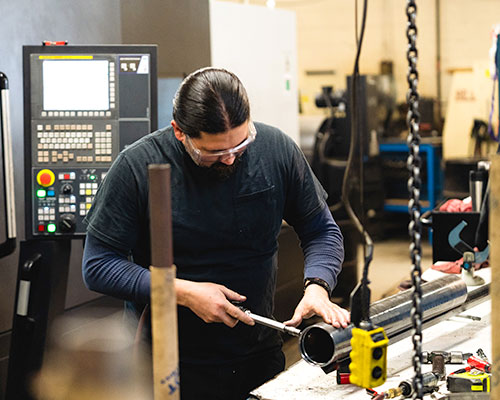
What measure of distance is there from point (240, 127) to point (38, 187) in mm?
823

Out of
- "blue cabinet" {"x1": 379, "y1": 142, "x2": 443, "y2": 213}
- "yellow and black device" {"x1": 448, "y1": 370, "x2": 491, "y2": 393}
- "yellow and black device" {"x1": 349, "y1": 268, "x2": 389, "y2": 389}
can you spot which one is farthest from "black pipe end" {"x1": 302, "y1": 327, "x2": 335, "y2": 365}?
"blue cabinet" {"x1": 379, "y1": 142, "x2": 443, "y2": 213}

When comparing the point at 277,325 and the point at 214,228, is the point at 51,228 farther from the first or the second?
the point at 277,325

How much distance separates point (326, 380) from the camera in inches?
57.9

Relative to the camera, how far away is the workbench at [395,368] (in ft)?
4.59

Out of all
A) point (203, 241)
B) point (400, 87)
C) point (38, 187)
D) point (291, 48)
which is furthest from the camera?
point (400, 87)

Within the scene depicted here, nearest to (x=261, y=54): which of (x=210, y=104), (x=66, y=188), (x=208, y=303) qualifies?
(x=66, y=188)

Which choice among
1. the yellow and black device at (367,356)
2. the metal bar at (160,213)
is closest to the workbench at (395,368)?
the yellow and black device at (367,356)

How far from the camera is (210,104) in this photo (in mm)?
1496

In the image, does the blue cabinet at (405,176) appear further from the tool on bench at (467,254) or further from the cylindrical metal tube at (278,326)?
the cylindrical metal tube at (278,326)

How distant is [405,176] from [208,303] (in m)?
4.74

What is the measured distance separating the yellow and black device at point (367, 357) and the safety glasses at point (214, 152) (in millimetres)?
758

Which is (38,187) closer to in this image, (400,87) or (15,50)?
(15,50)

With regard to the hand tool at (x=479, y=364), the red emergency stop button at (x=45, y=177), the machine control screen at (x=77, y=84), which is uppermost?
the machine control screen at (x=77, y=84)

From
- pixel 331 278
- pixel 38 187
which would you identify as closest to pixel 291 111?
pixel 38 187
